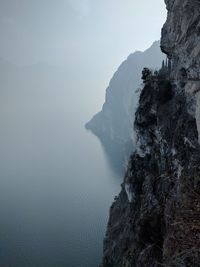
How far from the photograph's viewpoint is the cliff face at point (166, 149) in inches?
958

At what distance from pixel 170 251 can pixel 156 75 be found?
81.1ft

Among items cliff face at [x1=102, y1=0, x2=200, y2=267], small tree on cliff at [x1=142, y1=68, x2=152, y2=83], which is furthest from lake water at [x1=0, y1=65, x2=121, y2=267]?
small tree on cliff at [x1=142, y1=68, x2=152, y2=83]

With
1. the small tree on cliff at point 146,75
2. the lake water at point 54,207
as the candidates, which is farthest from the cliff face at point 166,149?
the lake water at point 54,207

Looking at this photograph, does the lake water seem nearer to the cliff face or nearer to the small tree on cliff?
the cliff face

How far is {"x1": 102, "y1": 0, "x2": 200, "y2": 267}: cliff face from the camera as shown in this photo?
24328 millimetres

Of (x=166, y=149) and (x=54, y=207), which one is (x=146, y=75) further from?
(x=54, y=207)

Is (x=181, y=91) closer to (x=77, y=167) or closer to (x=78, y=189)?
(x=78, y=189)

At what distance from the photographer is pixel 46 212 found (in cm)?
9194

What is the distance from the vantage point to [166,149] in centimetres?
3123

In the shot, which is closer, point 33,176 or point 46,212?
point 46,212

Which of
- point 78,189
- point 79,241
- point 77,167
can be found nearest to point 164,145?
point 79,241

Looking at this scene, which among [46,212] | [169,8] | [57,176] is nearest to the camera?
[169,8]

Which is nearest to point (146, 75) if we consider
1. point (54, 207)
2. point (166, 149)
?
point (166, 149)

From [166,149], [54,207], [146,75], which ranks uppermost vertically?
[54,207]
